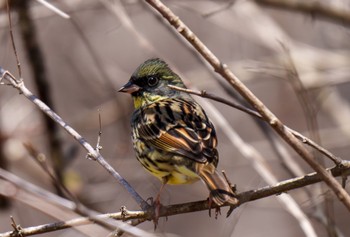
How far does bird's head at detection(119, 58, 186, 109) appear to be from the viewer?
544 cm

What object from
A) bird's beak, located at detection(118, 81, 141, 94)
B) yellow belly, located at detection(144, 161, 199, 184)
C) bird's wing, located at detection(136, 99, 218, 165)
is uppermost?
bird's beak, located at detection(118, 81, 141, 94)

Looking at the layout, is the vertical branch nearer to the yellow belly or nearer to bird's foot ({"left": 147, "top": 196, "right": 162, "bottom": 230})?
the yellow belly

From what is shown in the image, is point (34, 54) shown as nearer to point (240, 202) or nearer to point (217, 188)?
point (217, 188)

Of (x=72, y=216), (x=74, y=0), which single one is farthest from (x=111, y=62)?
(x=72, y=216)

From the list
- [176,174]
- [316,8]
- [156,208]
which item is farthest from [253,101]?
[316,8]

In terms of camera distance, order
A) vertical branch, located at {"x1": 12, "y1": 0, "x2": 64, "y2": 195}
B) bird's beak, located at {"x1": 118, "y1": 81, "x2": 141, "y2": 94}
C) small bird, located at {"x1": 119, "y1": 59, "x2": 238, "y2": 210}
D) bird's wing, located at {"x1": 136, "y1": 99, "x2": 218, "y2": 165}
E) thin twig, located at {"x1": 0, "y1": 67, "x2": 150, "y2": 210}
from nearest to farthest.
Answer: thin twig, located at {"x1": 0, "y1": 67, "x2": 150, "y2": 210} → small bird, located at {"x1": 119, "y1": 59, "x2": 238, "y2": 210} → bird's wing, located at {"x1": 136, "y1": 99, "x2": 218, "y2": 165} → bird's beak, located at {"x1": 118, "y1": 81, "x2": 141, "y2": 94} → vertical branch, located at {"x1": 12, "y1": 0, "x2": 64, "y2": 195}

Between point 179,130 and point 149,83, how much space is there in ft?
2.50

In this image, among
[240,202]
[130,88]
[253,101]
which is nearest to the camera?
[253,101]

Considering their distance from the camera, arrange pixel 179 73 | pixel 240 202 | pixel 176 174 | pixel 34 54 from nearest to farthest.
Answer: pixel 240 202 → pixel 176 174 → pixel 179 73 → pixel 34 54

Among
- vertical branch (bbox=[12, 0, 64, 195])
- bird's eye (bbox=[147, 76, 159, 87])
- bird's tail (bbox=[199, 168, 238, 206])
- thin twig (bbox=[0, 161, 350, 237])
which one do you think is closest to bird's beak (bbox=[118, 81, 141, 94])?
bird's eye (bbox=[147, 76, 159, 87])

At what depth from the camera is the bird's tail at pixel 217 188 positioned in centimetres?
409

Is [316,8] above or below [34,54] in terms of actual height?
below

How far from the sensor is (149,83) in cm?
548

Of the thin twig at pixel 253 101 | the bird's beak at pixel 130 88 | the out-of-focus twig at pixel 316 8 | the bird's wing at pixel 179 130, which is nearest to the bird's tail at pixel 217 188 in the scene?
the bird's wing at pixel 179 130
